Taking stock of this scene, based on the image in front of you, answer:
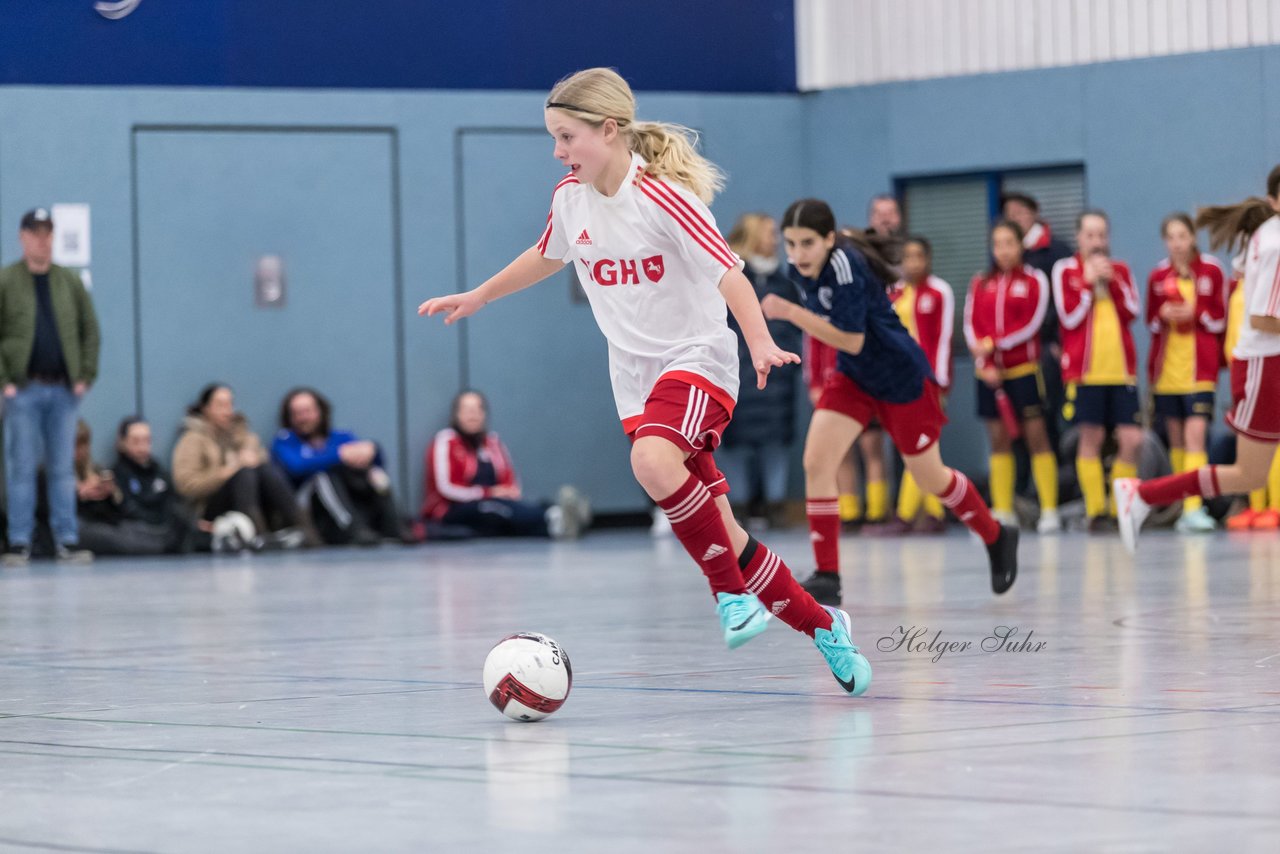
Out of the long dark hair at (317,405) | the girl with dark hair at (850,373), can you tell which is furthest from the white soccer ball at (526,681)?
the long dark hair at (317,405)

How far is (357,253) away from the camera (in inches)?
693

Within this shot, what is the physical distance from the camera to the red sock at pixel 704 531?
6.05 meters

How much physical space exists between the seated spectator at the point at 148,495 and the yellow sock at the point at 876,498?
17.3ft

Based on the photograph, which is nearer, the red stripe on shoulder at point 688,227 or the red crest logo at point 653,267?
the red stripe on shoulder at point 688,227

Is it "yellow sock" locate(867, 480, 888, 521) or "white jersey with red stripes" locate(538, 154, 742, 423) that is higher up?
"white jersey with red stripes" locate(538, 154, 742, 423)

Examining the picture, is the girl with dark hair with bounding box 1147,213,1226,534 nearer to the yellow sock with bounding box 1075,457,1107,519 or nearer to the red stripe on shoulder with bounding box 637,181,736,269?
the yellow sock with bounding box 1075,457,1107,519

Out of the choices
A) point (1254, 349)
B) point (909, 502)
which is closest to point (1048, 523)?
point (909, 502)

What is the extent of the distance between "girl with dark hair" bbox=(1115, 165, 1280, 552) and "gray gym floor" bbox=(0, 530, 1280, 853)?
1.79 ft

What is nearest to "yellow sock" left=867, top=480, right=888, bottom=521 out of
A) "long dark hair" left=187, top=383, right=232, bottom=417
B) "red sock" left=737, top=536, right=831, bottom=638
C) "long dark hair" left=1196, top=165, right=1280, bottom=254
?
"long dark hair" left=187, top=383, right=232, bottom=417

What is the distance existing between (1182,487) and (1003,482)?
19.2ft

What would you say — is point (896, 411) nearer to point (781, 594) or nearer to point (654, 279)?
point (654, 279)

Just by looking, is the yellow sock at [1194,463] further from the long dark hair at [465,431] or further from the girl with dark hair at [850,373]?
the girl with dark hair at [850,373]

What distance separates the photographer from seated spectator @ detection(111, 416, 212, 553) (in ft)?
52.5

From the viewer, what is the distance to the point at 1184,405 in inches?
621
